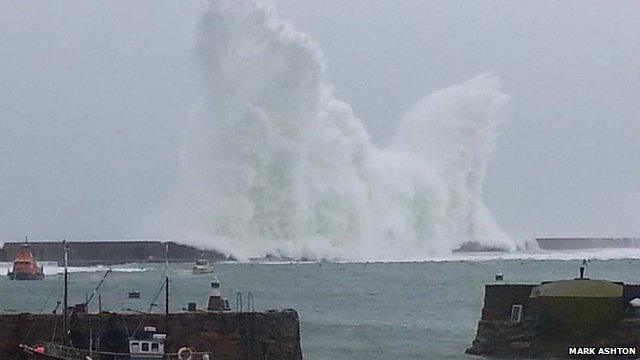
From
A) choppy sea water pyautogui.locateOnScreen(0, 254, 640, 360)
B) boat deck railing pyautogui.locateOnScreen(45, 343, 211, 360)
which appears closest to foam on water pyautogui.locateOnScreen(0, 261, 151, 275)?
choppy sea water pyautogui.locateOnScreen(0, 254, 640, 360)

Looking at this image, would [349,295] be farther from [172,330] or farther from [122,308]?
[172,330]

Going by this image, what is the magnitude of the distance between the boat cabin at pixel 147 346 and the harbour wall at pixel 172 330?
385 mm

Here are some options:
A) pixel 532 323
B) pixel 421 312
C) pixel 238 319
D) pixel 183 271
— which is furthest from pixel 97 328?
pixel 183 271

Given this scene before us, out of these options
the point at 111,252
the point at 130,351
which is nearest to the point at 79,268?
the point at 111,252

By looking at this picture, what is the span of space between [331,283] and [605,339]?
142 ft

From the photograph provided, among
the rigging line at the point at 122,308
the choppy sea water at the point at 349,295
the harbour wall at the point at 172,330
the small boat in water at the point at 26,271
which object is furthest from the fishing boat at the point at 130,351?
the small boat in water at the point at 26,271

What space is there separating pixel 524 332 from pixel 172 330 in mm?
8022

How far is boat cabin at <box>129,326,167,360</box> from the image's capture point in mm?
30609

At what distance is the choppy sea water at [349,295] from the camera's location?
43.8 m

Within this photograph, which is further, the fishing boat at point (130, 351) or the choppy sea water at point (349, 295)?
the choppy sea water at point (349, 295)

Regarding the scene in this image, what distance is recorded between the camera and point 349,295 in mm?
66000

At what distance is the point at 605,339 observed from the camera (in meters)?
33.9

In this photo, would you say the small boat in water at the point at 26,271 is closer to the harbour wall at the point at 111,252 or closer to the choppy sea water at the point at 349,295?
the choppy sea water at the point at 349,295

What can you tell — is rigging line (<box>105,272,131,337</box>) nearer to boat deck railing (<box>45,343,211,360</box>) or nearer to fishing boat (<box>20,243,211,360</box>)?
fishing boat (<box>20,243,211,360</box>)
